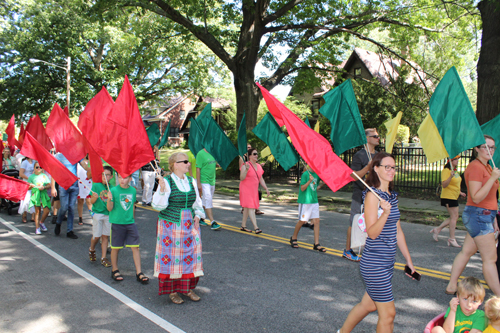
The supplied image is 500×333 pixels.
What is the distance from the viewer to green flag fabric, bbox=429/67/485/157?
4.58 meters

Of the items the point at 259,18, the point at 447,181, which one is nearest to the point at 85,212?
the point at 447,181

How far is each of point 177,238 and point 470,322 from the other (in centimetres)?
308

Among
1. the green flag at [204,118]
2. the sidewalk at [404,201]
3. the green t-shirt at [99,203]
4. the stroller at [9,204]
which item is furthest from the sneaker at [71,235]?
the sidewalk at [404,201]

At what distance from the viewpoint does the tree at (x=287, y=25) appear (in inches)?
634

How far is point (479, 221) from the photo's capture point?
4496 mm

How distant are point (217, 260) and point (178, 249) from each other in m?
1.90

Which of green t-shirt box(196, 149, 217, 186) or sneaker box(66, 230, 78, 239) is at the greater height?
green t-shirt box(196, 149, 217, 186)

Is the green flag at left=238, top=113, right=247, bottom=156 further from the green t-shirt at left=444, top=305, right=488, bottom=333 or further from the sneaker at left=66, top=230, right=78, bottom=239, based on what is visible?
the green t-shirt at left=444, top=305, right=488, bottom=333

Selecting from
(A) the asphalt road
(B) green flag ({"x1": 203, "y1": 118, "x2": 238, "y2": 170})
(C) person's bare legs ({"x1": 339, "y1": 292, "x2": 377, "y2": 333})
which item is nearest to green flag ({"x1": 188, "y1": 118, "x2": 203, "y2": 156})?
(B) green flag ({"x1": 203, "y1": 118, "x2": 238, "y2": 170})

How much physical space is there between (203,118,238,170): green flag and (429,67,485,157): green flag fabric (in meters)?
4.43

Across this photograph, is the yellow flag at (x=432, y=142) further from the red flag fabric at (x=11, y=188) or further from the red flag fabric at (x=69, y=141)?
the red flag fabric at (x=11, y=188)

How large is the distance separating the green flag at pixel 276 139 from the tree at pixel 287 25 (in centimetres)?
926

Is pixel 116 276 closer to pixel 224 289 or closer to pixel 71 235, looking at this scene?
pixel 224 289

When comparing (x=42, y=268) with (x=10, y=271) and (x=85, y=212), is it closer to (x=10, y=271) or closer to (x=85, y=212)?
(x=10, y=271)
